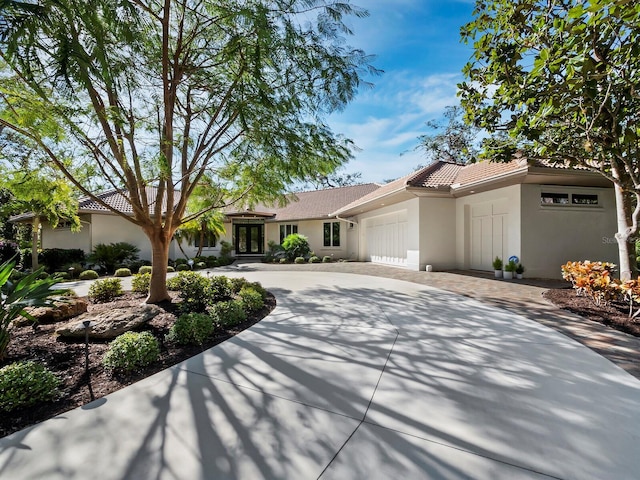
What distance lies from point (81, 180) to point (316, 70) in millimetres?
5008

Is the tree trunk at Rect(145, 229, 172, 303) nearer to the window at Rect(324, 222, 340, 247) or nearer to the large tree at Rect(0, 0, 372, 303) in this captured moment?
the large tree at Rect(0, 0, 372, 303)

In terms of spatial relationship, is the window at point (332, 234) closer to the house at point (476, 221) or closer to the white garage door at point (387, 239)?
the house at point (476, 221)

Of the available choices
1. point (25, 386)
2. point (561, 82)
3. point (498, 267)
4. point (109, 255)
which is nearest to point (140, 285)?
point (25, 386)

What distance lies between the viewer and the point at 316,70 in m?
5.63

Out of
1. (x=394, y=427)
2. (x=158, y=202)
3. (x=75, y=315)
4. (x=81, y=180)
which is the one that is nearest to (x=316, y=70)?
(x=158, y=202)

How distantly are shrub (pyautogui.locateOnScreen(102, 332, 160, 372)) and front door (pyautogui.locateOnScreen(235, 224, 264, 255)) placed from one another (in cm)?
2015

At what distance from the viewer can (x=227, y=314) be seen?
546cm

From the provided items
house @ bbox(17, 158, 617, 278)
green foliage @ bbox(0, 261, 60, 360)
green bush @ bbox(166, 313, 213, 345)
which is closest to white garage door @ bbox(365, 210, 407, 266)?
house @ bbox(17, 158, 617, 278)

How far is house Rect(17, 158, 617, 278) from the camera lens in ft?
34.5

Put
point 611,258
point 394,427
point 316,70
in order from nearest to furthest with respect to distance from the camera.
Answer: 1. point 394,427
2. point 316,70
3. point 611,258

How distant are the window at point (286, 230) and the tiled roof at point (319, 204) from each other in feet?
2.64

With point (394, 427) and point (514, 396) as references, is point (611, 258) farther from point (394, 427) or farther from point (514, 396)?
point (394, 427)

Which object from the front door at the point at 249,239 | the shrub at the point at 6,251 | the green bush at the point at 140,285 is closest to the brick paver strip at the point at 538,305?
the green bush at the point at 140,285

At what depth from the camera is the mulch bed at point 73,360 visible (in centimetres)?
283
